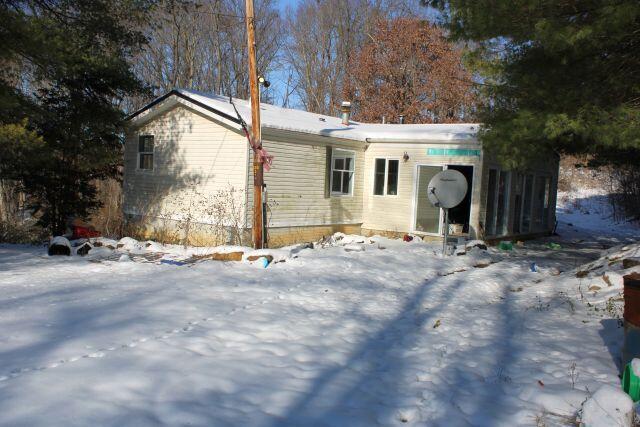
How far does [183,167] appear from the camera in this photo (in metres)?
14.1

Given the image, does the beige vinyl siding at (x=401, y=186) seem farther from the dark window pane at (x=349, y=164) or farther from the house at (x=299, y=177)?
the dark window pane at (x=349, y=164)

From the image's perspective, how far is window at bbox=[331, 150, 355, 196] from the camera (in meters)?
15.3

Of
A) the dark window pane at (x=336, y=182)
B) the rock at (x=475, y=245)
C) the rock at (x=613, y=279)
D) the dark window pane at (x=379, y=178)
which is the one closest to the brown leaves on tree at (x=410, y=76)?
the dark window pane at (x=379, y=178)

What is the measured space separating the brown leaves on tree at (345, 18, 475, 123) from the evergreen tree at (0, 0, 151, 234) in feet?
62.2

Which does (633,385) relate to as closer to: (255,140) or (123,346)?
(123,346)

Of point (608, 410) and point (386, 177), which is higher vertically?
point (386, 177)

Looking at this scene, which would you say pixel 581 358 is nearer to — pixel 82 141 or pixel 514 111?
pixel 514 111

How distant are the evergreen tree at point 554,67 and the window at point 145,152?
9.07 metres

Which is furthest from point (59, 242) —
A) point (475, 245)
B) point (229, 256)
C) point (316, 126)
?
point (475, 245)

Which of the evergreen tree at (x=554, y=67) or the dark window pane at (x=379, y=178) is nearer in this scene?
the evergreen tree at (x=554, y=67)

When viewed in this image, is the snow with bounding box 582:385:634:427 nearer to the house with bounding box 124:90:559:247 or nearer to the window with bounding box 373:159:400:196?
the house with bounding box 124:90:559:247

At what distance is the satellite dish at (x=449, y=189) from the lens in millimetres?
11938

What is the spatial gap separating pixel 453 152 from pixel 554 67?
634 centimetres

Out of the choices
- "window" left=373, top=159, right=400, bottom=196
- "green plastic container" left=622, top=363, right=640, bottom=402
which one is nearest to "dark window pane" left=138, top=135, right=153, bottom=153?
"window" left=373, top=159, right=400, bottom=196
